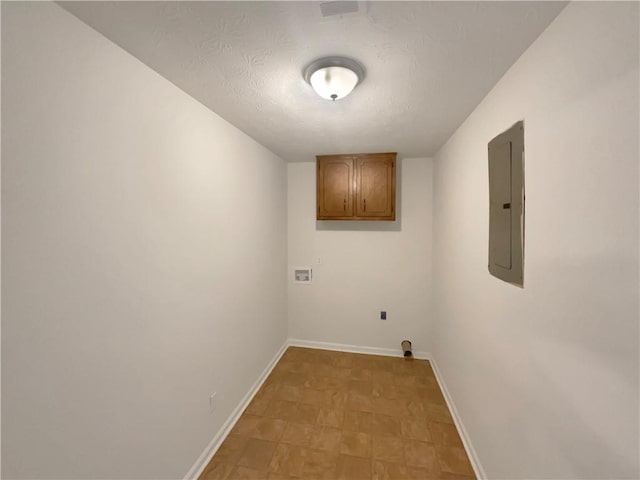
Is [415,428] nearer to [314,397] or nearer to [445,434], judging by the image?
[445,434]

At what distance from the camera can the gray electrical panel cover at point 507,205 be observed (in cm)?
126

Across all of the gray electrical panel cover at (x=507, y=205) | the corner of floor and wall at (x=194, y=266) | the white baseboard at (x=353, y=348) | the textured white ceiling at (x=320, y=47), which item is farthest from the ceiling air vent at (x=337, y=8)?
the white baseboard at (x=353, y=348)

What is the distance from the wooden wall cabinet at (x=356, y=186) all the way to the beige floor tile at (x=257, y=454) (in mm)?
2262

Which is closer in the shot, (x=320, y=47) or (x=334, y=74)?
(x=320, y=47)

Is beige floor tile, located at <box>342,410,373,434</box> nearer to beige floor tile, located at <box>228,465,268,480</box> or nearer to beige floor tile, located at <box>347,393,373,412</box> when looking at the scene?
beige floor tile, located at <box>347,393,373,412</box>

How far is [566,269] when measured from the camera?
0.96 meters

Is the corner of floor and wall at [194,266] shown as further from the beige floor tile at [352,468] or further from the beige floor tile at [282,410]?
the beige floor tile at [352,468]

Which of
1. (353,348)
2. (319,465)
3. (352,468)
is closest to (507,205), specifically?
(352,468)

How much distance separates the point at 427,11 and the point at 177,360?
2140 millimetres

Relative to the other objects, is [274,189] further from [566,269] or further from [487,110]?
[566,269]

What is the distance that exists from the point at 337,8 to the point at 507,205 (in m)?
1.21

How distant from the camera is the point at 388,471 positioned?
1777 mm

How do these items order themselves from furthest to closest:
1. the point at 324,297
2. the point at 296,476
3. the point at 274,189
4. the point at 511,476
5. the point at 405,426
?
1. the point at 324,297
2. the point at 274,189
3. the point at 405,426
4. the point at 296,476
5. the point at 511,476

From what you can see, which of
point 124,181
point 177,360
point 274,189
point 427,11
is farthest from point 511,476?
point 274,189
